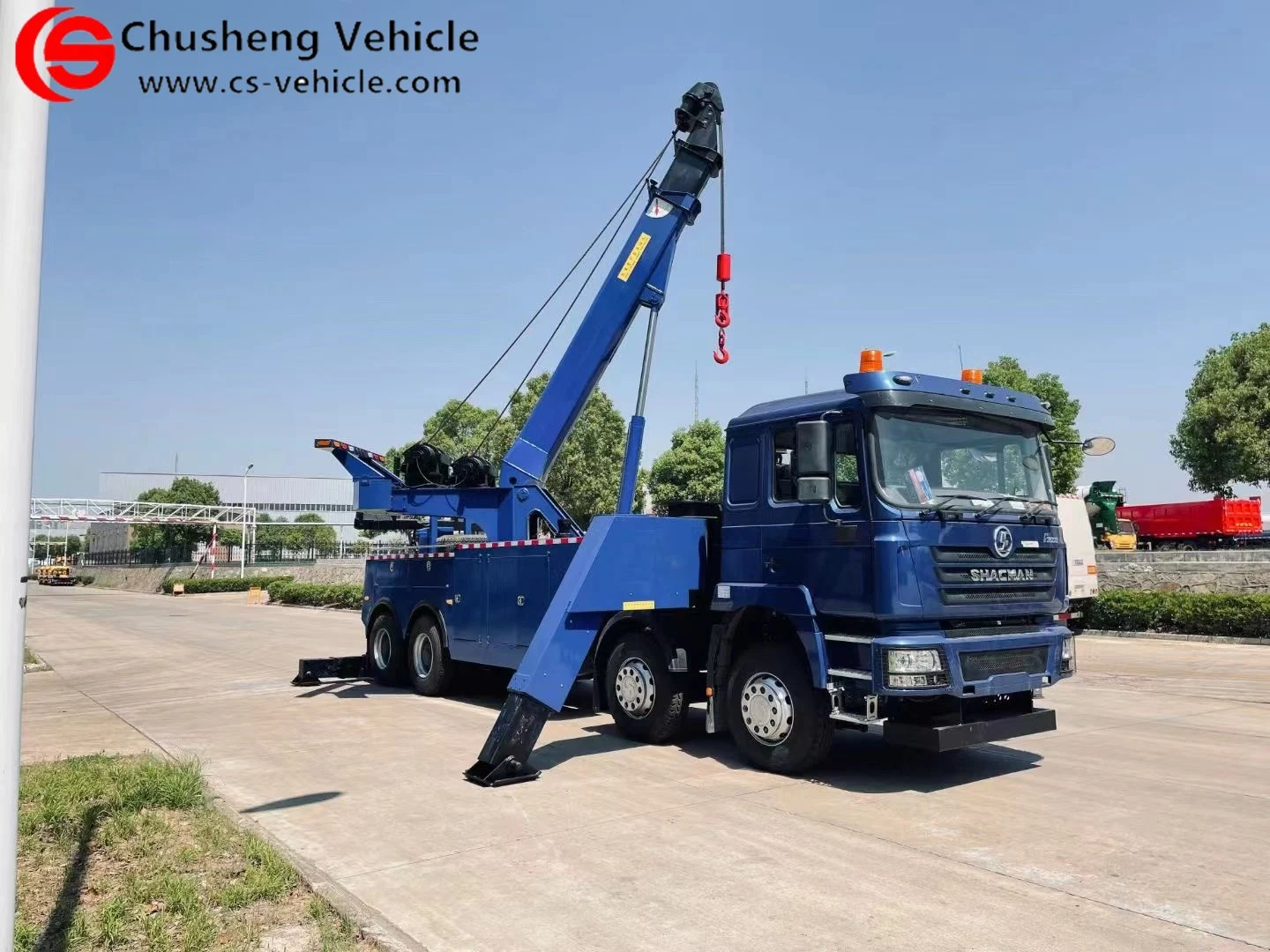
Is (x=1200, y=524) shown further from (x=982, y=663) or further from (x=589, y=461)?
(x=982, y=663)

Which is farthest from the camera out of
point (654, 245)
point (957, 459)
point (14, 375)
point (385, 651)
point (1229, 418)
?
point (1229, 418)

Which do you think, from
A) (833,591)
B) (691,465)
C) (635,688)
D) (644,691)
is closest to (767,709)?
(833,591)

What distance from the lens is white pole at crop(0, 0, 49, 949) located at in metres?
2.71

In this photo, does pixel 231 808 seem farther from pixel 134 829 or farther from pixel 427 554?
pixel 427 554

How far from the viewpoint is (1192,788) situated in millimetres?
6742

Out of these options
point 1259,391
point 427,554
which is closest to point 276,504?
point 1259,391

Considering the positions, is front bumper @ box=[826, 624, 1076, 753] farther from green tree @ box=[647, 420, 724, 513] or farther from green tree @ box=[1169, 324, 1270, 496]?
green tree @ box=[647, 420, 724, 513]

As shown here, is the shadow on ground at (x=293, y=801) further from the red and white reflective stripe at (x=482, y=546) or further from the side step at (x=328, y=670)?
the side step at (x=328, y=670)

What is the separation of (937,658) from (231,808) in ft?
16.2

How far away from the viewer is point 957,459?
720 cm

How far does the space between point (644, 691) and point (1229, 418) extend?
40.0 m

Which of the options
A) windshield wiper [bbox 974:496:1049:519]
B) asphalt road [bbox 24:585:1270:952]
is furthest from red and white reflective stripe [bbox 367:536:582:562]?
windshield wiper [bbox 974:496:1049:519]

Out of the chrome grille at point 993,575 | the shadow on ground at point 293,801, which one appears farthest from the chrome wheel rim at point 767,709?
the shadow on ground at point 293,801

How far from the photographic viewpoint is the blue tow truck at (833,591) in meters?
6.62
